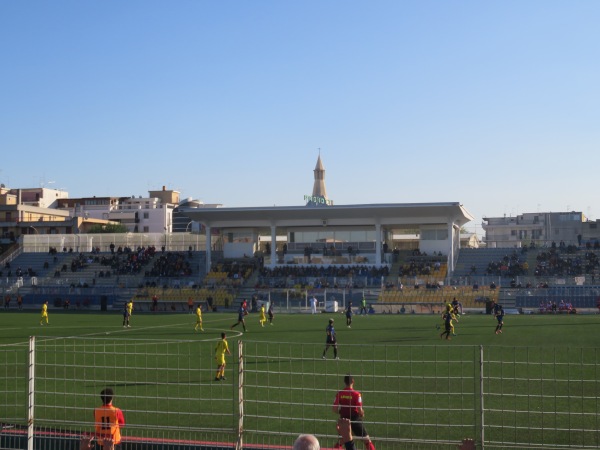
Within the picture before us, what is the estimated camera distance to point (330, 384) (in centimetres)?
2120

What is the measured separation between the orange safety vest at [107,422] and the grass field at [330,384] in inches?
9.3

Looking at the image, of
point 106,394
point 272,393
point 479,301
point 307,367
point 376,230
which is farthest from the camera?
point 376,230

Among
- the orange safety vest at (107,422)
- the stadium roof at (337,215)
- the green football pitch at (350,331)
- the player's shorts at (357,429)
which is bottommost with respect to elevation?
the green football pitch at (350,331)

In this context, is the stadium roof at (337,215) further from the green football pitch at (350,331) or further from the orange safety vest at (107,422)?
the orange safety vest at (107,422)

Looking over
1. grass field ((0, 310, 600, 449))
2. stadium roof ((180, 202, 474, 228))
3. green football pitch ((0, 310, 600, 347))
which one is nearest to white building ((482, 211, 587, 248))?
stadium roof ((180, 202, 474, 228))

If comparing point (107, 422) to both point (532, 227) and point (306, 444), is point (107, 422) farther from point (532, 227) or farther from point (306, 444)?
point (532, 227)

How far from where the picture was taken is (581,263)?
75.3 meters

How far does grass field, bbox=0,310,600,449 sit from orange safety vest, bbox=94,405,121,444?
24 centimetres

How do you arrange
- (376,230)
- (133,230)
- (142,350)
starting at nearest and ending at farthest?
(142,350) < (376,230) < (133,230)

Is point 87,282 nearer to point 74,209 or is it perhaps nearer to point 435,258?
point 435,258

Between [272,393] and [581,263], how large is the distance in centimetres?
6244

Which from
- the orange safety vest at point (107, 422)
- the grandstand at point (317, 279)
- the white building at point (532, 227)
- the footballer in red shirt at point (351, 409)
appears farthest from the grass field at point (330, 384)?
the white building at point (532, 227)

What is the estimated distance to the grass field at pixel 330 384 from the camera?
1345 centimetres

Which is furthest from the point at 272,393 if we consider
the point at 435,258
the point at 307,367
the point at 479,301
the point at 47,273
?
the point at 47,273
